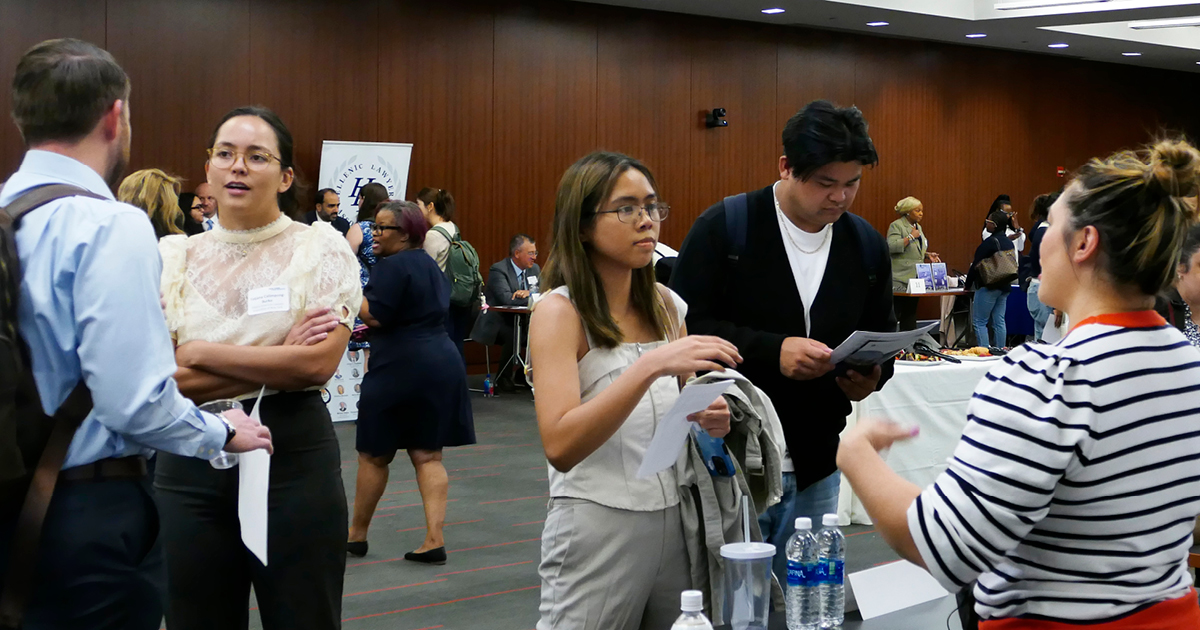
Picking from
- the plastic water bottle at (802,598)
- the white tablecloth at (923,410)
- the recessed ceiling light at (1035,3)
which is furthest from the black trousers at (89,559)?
the recessed ceiling light at (1035,3)

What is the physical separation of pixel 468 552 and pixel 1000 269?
8.80 meters

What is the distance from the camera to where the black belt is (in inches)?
65.7

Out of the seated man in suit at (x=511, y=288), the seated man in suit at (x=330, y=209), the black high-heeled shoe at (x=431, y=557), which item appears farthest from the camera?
the seated man in suit at (x=511, y=288)

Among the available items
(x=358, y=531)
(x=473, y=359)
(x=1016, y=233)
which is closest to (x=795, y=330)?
(x=358, y=531)

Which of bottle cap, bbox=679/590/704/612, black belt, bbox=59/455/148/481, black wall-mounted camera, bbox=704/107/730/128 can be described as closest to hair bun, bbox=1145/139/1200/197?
bottle cap, bbox=679/590/704/612

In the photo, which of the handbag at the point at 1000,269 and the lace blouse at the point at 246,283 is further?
the handbag at the point at 1000,269

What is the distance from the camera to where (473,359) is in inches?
446

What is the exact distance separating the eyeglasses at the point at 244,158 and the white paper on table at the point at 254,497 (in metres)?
0.67

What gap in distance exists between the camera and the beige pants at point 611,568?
1879 mm

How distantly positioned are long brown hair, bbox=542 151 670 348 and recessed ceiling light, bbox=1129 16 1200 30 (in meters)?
14.1

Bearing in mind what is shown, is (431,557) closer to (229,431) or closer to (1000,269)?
(229,431)

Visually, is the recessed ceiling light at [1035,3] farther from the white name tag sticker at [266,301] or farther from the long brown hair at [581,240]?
the white name tag sticker at [266,301]

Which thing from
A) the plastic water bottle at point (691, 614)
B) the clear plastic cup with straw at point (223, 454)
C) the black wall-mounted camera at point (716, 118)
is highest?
the black wall-mounted camera at point (716, 118)

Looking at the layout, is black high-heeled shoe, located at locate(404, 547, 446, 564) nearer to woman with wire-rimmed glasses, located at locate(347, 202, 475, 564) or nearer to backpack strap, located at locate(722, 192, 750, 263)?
woman with wire-rimmed glasses, located at locate(347, 202, 475, 564)
